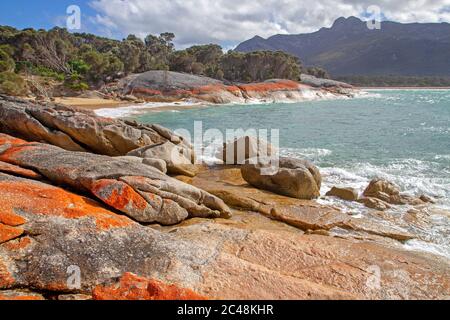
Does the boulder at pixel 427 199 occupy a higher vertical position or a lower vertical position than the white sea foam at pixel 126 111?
lower

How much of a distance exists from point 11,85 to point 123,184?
43.3m

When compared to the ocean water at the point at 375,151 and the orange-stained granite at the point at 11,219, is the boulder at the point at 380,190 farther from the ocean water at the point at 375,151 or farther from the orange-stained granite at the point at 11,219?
the orange-stained granite at the point at 11,219

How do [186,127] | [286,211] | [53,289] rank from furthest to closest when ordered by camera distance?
[186,127] → [286,211] → [53,289]

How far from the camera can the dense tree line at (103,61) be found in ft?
202

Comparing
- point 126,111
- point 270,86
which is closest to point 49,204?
point 126,111

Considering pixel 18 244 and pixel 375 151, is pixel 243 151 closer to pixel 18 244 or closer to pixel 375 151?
pixel 375 151

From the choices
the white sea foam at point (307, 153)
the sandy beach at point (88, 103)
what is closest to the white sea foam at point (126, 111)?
the sandy beach at point (88, 103)

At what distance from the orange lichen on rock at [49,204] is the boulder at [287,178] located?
271 inches

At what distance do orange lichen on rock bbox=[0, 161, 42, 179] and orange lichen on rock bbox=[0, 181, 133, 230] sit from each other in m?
0.97

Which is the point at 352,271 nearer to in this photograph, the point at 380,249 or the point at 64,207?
the point at 380,249

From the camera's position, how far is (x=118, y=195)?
7.00 meters
